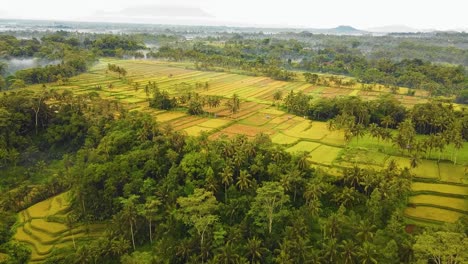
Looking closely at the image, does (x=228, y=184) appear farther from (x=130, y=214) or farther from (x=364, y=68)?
(x=364, y=68)

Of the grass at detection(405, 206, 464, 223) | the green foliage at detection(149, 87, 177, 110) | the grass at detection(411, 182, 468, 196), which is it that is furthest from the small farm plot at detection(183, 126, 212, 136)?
the grass at detection(405, 206, 464, 223)

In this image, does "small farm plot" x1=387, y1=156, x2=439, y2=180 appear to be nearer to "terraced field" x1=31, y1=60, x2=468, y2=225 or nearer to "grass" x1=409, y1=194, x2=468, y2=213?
"terraced field" x1=31, y1=60, x2=468, y2=225

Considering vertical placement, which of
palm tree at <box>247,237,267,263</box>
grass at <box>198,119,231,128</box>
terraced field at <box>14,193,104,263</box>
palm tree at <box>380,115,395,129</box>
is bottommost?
terraced field at <box>14,193,104,263</box>

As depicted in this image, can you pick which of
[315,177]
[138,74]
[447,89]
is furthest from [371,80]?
[315,177]

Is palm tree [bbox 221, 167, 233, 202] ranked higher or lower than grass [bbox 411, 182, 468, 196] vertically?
higher

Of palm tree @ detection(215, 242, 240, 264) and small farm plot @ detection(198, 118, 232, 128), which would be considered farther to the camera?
small farm plot @ detection(198, 118, 232, 128)

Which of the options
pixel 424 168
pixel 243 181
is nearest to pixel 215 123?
pixel 243 181
